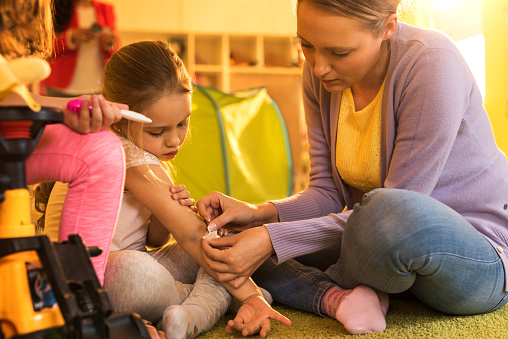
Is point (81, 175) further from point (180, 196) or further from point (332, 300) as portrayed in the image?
point (332, 300)

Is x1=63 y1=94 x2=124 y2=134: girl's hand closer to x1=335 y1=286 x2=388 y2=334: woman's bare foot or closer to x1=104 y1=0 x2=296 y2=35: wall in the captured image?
x1=335 y1=286 x2=388 y2=334: woman's bare foot

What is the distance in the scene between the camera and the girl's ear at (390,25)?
3.23 feet

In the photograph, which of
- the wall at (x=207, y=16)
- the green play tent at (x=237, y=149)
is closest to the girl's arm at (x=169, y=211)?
the green play tent at (x=237, y=149)

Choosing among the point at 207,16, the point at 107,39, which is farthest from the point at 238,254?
the point at 207,16

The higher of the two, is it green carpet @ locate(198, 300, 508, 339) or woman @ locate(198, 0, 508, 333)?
woman @ locate(198, 0, 508, 333)

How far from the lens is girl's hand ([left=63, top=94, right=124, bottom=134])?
0.73 meters

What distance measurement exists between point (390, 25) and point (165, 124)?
1.51ft

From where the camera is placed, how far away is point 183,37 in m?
4.30

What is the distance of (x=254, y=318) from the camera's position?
88 cm

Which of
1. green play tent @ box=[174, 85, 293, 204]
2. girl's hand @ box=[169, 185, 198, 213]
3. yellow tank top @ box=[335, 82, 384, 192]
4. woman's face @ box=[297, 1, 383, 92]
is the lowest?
green play tent @ box=[174, 85, 293, 204]

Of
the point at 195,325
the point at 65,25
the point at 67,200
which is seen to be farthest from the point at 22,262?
the point at 65,25

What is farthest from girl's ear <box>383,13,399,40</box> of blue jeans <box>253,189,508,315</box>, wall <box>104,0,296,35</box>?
wall <box>104,0,296,35</box>

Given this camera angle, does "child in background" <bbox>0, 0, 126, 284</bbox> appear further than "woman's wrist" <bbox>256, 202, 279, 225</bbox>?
No

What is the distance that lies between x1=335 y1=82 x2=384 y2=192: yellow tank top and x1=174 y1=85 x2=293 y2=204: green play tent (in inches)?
42.4
